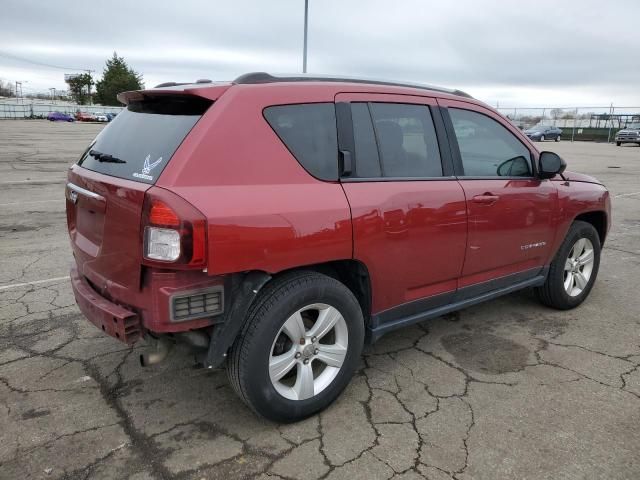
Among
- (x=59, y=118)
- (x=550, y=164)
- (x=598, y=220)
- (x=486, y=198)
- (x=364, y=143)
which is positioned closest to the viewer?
(x=364, y=143)

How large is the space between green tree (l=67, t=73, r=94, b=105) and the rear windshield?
108 meters

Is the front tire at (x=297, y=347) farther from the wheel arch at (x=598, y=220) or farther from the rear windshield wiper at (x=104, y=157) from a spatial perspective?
the wheel arch at (x=598, y=220)

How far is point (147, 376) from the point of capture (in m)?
3.34

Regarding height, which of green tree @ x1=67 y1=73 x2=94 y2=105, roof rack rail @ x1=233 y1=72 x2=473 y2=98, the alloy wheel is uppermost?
green tree @ x1=67 y1=73 x2=94 y2=105

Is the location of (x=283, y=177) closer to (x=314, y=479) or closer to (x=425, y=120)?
(x=425, y=120)

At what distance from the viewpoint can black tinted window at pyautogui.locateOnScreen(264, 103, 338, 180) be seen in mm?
2736

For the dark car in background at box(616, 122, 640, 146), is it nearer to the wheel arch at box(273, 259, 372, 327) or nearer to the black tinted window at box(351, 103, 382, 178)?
the black tinted window at box(351, 103, 382, 178)

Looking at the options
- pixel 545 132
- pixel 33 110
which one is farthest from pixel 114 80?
pixel 545 132

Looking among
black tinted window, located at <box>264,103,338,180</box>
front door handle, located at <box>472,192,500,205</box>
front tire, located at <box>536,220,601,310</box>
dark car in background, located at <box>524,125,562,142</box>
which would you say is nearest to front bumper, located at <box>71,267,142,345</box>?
black tinted window, located at <box>264,103,338,180</box>

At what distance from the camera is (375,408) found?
3010mm

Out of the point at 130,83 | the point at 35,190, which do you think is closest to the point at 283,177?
the point at 35,190

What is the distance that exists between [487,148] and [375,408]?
203cm

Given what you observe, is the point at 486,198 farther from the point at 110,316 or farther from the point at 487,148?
the point at 110,316

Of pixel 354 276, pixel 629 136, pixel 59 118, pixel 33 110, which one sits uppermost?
pixel 33 110
